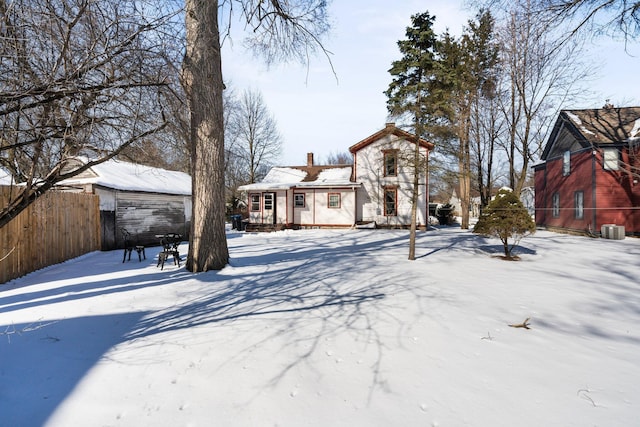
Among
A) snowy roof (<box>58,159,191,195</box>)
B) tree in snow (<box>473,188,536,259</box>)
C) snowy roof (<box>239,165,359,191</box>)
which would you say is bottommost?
tree in snow (<box>473,188,536,259</box>)

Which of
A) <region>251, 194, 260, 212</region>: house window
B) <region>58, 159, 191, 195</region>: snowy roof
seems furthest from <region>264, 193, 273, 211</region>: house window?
<region>58, 159, 191, 195</region>: snowy roof

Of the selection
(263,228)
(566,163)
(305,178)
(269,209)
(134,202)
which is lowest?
(263,228)

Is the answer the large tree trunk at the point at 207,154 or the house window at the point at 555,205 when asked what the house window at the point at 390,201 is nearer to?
the house window at the point at 555,205

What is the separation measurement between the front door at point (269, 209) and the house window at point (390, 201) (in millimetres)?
7846

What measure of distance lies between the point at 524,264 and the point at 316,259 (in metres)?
6.38

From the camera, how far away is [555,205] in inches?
814

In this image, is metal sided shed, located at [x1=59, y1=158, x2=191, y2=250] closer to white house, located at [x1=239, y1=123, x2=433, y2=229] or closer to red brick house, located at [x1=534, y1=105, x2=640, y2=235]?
white house, located at [x1=239, y1=123, x2=433, y2=229]

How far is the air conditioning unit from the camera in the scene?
15.1m

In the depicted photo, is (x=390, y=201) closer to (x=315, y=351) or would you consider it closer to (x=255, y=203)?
(x=255, y=203)

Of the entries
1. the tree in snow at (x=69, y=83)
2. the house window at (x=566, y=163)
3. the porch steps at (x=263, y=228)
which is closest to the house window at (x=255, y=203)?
the porch steps at (x=263, y=228)

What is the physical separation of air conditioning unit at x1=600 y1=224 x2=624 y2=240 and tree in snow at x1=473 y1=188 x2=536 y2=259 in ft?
30.4

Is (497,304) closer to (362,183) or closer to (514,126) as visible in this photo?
(362,183)

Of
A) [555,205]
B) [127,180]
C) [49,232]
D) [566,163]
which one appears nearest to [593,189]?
[566,163]

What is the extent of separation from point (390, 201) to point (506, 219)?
10514 millimetres
